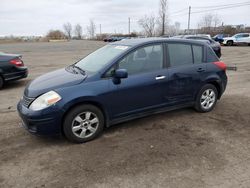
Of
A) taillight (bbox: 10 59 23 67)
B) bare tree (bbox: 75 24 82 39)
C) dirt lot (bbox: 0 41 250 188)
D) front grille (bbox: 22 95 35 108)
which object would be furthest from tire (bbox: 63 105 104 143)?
bare tree (bbox: 75 24 82 39)

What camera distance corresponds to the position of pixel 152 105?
4469 mm

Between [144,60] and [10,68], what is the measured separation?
17.7 feet

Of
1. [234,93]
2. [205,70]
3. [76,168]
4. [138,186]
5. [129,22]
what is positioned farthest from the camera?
[129,22]

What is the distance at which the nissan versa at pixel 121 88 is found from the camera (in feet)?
12.0

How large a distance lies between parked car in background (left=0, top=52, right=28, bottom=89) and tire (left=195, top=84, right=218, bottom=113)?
6.00m

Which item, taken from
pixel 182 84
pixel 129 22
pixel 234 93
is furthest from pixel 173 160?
pixel 129 22

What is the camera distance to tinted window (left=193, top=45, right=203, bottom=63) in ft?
16.2

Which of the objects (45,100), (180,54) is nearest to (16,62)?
(45,100)

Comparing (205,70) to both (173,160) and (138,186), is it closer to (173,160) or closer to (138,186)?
(173,160)

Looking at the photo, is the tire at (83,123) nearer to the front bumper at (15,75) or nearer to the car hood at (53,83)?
the car hood at (53,83)

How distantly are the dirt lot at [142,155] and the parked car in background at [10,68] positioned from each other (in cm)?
324

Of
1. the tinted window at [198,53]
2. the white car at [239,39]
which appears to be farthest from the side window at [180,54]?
the white car at [239,39]

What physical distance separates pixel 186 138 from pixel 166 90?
1008 mm

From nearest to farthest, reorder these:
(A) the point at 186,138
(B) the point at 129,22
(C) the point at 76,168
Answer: (C) the point at 76,168 → (A) the point at 186,138 → (B) the point at 129,22
